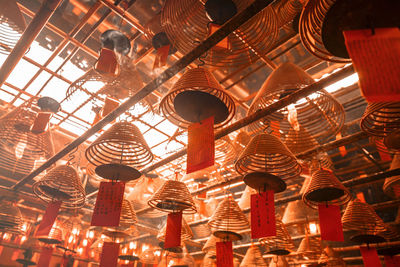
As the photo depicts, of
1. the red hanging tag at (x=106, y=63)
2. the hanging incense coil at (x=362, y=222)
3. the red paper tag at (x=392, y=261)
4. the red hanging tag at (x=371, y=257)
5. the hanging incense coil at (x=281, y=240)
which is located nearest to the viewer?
the red hanging tag at (x=106, y=63)

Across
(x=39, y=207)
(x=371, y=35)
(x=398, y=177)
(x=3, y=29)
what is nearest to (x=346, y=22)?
(x=371, y=35)

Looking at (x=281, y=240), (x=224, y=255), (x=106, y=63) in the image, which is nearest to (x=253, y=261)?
(x=281, y=240)

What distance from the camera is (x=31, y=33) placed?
10.3 feet

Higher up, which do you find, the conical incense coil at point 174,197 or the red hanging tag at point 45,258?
the conical incense coil at point 174,197

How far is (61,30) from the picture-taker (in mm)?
7031

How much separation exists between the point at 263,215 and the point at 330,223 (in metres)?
1.01

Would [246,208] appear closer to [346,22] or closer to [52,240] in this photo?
[52,240]

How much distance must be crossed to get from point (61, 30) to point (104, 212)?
551 centimetres

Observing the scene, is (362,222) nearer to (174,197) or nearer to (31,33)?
(174,197)

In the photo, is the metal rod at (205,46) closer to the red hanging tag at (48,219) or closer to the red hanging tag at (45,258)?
the red hanging tag at (48,219)

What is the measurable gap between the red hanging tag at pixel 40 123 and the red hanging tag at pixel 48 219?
115 centimetres

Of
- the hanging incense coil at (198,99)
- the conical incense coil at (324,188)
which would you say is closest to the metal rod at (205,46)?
the hanging incense coil at (198,99)

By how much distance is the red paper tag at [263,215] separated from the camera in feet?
11.2

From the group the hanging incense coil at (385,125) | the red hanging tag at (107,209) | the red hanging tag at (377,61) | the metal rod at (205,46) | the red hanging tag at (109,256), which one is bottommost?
the red hanging tag at (109,256)
